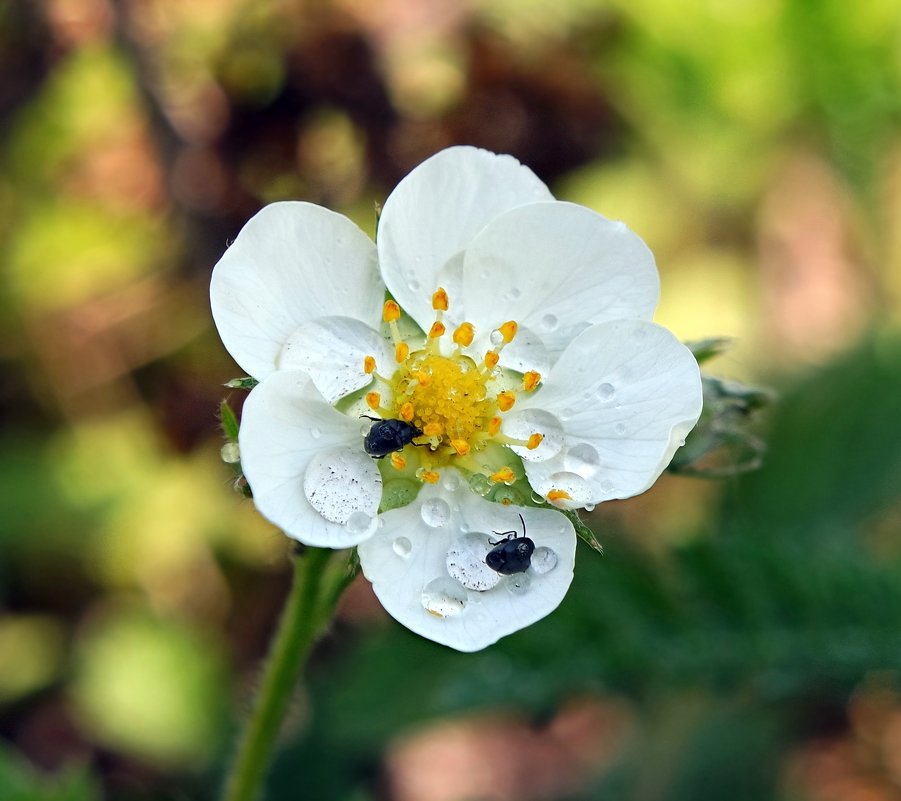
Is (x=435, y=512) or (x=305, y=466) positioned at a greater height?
(x=305, y=466)

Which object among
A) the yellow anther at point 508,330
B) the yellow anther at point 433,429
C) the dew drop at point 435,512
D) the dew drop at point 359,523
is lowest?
the dew drop at point 435,512

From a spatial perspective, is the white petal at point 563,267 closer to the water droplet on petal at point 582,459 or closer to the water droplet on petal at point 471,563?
the water droplet on petal at point 582,459

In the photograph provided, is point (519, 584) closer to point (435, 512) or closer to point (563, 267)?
point (435, 512)

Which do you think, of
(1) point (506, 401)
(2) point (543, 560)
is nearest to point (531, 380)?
(1) point (506, 401)

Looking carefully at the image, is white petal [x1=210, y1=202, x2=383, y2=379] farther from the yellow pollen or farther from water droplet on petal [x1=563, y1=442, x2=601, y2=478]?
water droplet on petal [x1=563, y1=442, x2=601, y2=478]

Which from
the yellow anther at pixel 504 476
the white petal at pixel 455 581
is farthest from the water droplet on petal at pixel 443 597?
the yellow anther at pixel 504 476

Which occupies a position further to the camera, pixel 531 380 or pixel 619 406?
pixel 531 380
